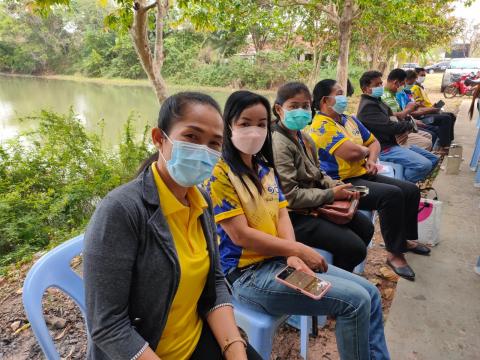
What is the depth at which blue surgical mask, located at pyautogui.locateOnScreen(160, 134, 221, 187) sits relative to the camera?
1146 millimetres

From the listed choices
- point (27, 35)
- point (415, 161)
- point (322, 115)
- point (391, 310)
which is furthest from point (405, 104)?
point (27, 35)

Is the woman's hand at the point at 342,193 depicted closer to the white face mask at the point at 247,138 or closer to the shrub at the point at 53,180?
the white face mask at the point at 247,138

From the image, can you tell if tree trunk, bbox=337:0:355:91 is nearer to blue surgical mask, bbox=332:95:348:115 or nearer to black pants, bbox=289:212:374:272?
blue surgical mask, bbox=332:95:348:115

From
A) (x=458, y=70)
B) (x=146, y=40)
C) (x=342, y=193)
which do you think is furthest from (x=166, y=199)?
A: (x=458, y=70)

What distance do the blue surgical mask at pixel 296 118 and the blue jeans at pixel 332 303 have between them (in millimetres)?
1046

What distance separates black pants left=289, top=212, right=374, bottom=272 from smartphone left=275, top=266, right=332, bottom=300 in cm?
51

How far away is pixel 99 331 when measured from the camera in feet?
3.14

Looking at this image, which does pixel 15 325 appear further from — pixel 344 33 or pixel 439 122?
pixel 344 33

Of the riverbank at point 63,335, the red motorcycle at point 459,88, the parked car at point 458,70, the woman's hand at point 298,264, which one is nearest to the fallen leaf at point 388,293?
the riverbank at point 63,335

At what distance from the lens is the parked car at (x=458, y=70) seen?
13.9 metres

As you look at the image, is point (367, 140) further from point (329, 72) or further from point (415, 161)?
point (329, 72)

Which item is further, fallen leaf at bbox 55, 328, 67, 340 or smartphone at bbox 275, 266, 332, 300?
fallen leaf at bbox 55, 328, 67, 340

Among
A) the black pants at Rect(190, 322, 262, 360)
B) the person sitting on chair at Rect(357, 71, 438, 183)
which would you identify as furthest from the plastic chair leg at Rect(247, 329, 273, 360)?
the person sitting on chair at Rect(357, 71, 438, 183)

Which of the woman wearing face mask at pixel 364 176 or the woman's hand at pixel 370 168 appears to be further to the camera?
the woman's hand at pixel 370 168
